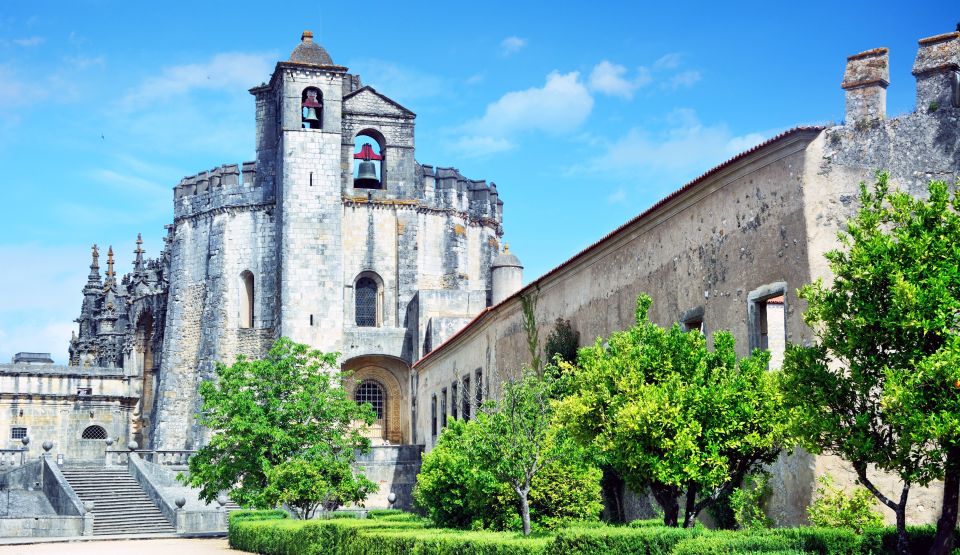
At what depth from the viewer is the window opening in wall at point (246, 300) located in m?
55.7

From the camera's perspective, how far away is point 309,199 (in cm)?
5381

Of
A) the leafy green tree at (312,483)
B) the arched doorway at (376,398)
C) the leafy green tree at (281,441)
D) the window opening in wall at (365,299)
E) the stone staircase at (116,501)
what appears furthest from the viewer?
the window opening in wall at (365,299)

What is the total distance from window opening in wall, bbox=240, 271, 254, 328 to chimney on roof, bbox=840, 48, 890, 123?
135ft

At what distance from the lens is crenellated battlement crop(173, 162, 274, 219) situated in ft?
184

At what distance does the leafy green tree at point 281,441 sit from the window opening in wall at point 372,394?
19.1m

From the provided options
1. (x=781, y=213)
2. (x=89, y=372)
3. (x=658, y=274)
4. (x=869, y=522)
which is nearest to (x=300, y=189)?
(x=89, y=372)

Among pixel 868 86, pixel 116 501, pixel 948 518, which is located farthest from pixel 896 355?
pixel 116 501

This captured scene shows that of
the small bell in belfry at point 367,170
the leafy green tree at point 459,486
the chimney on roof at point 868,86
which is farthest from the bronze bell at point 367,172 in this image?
the chimney on roof at point 868,86

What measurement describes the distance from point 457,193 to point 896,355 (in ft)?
154

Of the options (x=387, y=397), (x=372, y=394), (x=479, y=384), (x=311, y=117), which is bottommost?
(x=479, y=384)

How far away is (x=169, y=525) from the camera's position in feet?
128

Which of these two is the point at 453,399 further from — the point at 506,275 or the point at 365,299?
the point at 365,299

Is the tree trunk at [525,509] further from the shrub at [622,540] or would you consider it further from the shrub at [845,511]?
the shrub at [845,511]

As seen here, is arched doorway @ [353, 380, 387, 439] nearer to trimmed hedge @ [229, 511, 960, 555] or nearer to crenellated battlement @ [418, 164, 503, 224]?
crenellated battlement @ [418, 164, 503, 224]
